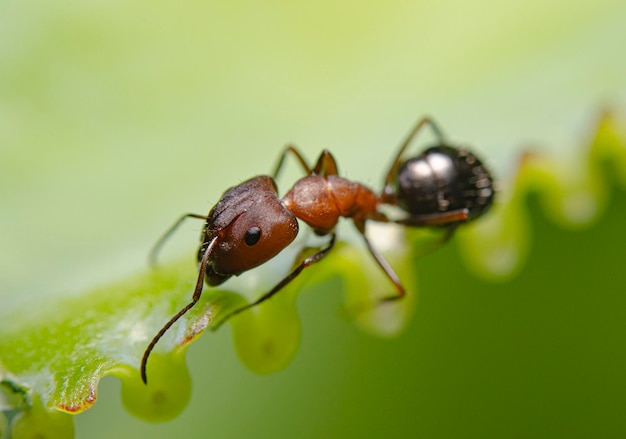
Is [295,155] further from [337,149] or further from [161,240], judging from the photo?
[161,240]

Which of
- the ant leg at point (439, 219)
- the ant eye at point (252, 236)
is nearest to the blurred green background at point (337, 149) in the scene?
the ant leg at point (439, 219)

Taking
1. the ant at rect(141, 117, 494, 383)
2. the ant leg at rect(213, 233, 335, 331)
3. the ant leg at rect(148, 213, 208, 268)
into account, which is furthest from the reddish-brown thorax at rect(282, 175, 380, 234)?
the ant leg at rect(148, 213, 208, 268)

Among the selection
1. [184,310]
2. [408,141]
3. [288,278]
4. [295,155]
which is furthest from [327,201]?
[184,310]

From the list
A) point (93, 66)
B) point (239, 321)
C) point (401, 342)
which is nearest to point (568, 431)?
point (401, 342)

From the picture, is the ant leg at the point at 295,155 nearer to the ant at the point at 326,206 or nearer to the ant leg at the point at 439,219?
the ant at the point at 326,206

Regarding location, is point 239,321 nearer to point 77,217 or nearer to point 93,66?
point 77,217

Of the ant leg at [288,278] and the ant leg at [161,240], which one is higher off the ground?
the ant leg at [161,240]
